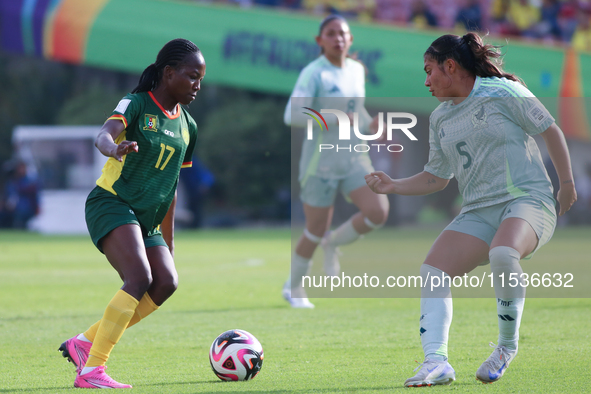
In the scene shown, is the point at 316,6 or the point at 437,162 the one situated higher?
the point at 316,6

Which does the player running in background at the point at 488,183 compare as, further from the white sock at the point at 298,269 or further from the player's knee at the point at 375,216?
the white sock at the point at 298,269

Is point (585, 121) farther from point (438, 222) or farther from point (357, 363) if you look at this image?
point (357, 363)

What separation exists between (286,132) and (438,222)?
7.95 metres

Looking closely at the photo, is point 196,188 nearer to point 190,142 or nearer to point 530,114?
point 190,142

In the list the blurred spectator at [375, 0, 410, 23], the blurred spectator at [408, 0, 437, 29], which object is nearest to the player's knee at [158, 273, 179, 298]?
the blurred spectator at [408, 0, 437, 29]

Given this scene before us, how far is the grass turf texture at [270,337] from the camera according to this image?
13.5ft

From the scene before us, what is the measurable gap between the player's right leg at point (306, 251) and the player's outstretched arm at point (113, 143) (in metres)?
3.57

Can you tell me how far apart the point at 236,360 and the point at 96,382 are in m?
0.77

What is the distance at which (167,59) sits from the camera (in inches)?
171

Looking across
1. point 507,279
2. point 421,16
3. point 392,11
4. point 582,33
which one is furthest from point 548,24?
point 507,279

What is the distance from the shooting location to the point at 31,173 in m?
22.9

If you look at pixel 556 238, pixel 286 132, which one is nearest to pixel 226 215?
pixel 286 132

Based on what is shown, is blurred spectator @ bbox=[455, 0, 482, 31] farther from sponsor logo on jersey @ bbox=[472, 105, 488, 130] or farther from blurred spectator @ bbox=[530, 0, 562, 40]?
sponsor logo on jersey @ bbox=[472, 105, 488, 130]

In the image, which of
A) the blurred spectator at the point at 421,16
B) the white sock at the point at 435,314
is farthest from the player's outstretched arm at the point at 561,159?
the blurred spectator at the point at 421,16
